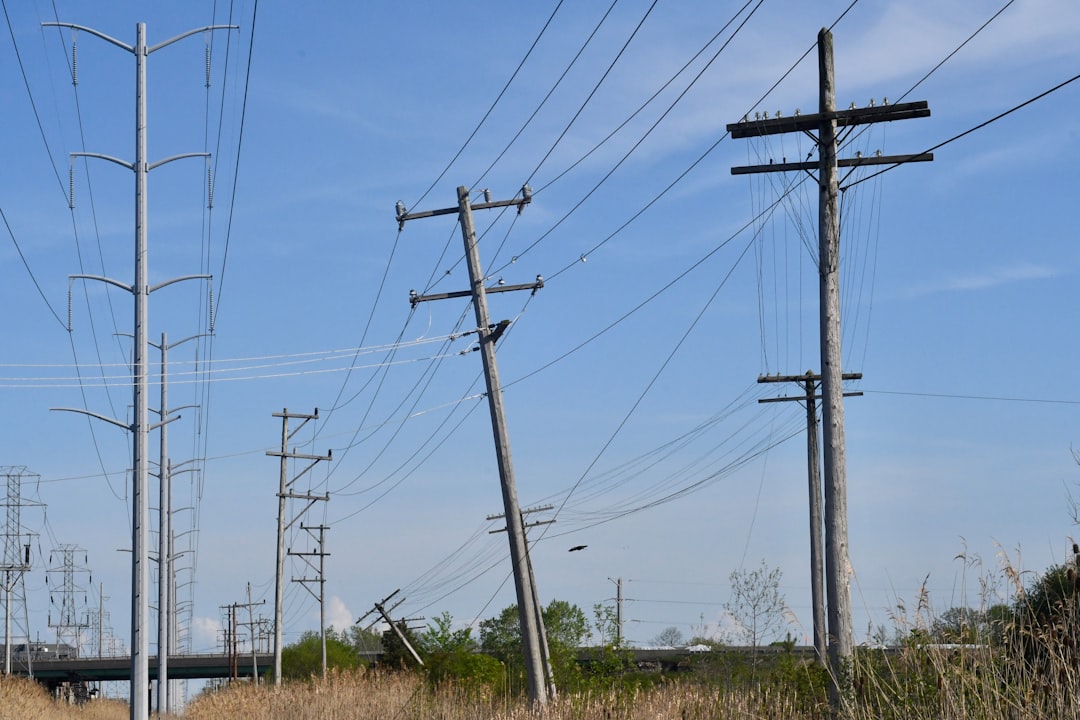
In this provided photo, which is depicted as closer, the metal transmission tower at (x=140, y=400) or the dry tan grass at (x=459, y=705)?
the dry tan grass at (x=459, y=705)

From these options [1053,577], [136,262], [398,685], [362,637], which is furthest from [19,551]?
[1053,577]

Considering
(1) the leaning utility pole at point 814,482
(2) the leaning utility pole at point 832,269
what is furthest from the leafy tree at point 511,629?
(2) the leaning utility pole at point 832,269

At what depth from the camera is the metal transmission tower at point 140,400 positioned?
21.1m

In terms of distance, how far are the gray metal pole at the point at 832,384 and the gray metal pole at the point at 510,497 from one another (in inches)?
272

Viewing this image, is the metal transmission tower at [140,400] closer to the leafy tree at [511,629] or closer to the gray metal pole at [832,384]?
the gray metal pole at [832,384]

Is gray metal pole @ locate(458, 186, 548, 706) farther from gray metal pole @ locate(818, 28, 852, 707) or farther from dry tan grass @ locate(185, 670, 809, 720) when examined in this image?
gray metal pole @ locate(818, 28, 852, 707)

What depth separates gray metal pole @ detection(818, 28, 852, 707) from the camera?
17156 millimetres

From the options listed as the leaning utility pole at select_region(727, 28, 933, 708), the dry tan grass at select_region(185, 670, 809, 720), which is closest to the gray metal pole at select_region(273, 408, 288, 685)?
the dry tan grass at select_region(185, 670, 809, 720)

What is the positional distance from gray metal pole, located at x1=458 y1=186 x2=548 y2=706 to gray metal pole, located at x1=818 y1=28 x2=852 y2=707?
6.92 meters

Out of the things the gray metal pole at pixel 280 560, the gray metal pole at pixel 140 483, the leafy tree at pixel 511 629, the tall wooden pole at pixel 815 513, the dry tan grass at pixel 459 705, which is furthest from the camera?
the leafy tree at pixel 511 629

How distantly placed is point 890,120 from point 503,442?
9418mm

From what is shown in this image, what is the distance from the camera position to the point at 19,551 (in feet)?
287

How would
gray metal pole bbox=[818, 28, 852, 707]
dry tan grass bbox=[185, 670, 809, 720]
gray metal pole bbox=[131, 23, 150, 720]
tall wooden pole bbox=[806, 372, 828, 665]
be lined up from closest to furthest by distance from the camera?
dry tan grass bbox=[185, 670, 809, 720] < gray metal pole bbox=[818, 28, 852, 707] < gray metal pole bbox=[131, 23, 150, 720] < tall wooden pole bbox=[806, 372, 828, 665]

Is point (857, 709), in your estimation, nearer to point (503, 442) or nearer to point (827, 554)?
point (827, 554)
